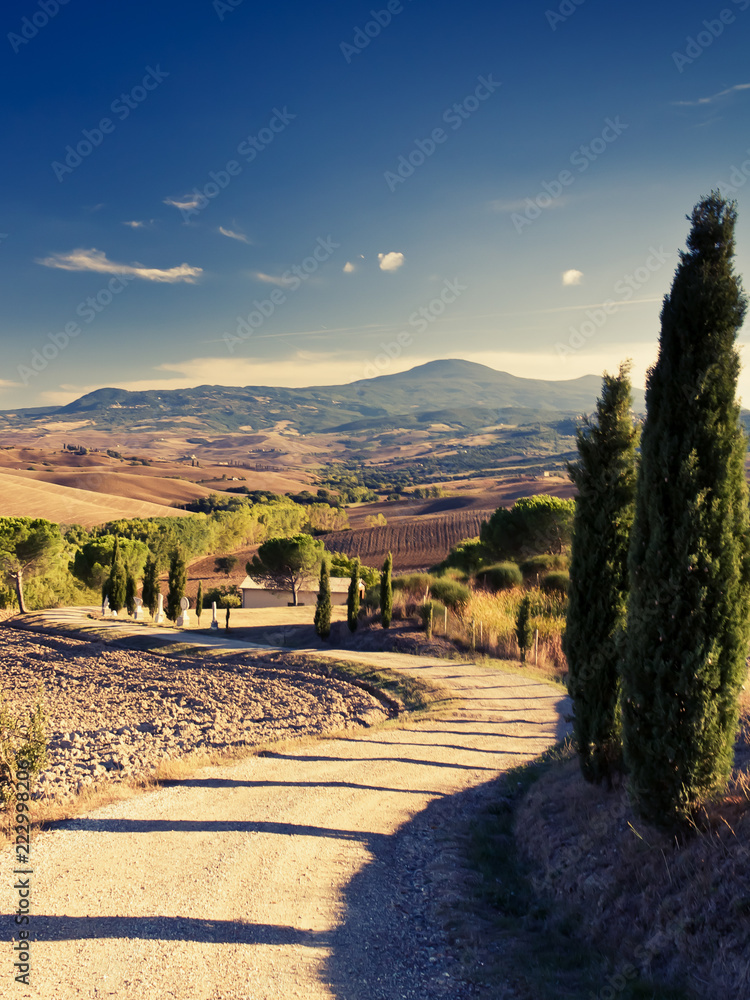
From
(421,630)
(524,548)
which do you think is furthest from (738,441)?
(524,548)

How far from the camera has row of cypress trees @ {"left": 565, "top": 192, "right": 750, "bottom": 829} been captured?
16.9 ft

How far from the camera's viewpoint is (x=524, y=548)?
33.1 meters

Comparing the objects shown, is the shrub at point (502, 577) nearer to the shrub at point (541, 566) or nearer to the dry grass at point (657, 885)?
the shrub at point (541, 566)

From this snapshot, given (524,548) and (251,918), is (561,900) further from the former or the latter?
(524,548)

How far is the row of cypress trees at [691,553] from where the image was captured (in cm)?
514

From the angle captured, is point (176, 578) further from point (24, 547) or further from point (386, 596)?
point (386, 596)

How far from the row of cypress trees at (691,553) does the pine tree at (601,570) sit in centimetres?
141

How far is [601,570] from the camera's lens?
7184mm

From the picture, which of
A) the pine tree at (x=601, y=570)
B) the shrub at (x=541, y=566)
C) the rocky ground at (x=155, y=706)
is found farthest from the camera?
the shrub at (x=541, y=566)

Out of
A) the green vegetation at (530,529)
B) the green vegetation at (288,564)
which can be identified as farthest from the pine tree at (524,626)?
the green vegetation at (288,564)

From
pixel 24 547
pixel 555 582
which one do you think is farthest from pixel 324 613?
pixel 24 547

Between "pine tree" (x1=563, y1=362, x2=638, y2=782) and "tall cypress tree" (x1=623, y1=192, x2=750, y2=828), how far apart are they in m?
1.45

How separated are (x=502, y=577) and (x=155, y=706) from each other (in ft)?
54.5

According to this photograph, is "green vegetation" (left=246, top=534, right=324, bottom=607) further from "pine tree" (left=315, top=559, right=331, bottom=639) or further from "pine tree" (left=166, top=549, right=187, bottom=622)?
"pine tree" (left=315, top=559, right=331, bottom=639)
